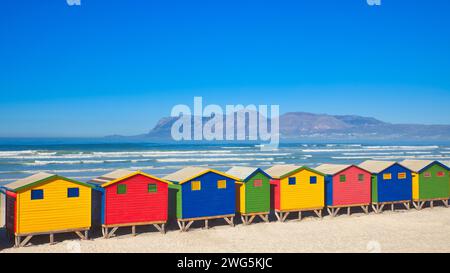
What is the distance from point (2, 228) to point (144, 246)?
7.29 m

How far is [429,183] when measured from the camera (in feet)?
83.5

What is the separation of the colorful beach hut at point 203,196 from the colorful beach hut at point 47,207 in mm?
3961

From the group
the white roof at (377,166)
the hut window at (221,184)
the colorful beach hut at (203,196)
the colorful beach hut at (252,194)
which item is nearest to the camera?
the colorful beach hut at (203,196)

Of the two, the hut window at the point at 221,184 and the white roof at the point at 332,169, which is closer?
the hut window at the point at 221,184

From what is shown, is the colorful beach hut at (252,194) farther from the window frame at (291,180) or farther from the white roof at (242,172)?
the window frame at (291,180)

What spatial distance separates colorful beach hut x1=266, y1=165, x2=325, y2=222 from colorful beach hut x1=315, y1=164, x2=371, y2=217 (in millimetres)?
496

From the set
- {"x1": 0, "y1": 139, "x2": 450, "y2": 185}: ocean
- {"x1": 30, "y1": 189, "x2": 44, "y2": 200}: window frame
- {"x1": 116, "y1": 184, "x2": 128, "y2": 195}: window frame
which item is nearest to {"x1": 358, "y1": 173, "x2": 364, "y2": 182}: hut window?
{"x1": 116, "y1": 184, "x2": 128, "y2": 195}: window frame

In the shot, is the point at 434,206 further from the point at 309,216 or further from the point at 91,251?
the point at 91,251

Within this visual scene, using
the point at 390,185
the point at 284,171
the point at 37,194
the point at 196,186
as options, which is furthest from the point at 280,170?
the point at 37,194

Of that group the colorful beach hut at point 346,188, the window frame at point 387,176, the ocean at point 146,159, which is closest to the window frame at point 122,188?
the colorful beach hut at point 346,188

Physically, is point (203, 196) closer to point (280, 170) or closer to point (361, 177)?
point (280, 170)

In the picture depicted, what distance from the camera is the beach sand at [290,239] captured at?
1628 cm

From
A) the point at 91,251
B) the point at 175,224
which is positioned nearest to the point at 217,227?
the point at 175,224

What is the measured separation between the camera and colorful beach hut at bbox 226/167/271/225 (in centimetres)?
2075
